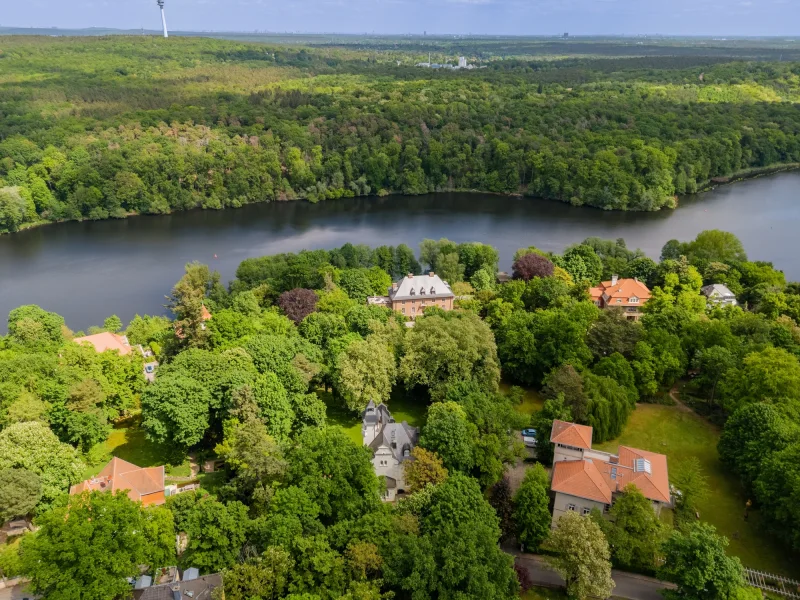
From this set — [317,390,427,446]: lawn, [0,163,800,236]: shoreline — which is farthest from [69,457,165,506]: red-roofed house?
[0,163,800,236]: shoreline

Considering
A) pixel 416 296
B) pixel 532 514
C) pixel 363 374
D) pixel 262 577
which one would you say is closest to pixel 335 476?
pixel 262 577

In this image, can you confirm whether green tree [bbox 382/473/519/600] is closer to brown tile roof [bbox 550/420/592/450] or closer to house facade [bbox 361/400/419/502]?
house facade [bbox 361/400/419/502]

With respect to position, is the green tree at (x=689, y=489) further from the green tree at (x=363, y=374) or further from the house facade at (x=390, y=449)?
the green tree at (x=363, y=374)

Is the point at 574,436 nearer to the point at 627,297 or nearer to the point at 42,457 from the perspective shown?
the point at 627,297

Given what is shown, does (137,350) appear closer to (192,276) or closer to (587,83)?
(192,276)

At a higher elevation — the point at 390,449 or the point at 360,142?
the point at 360,142
